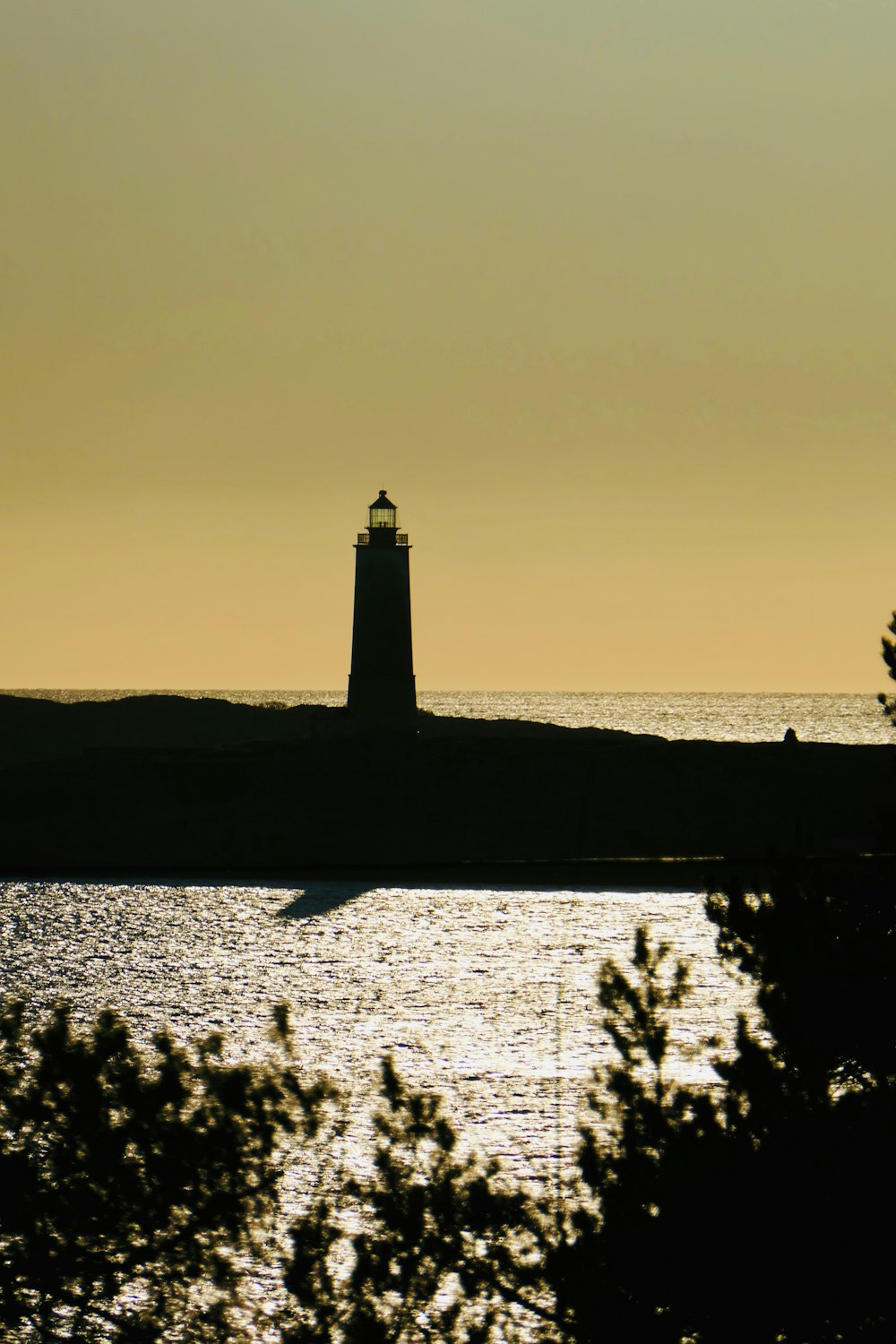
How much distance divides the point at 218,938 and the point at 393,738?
41.5 ft

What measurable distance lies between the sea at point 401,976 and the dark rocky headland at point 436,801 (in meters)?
2.70

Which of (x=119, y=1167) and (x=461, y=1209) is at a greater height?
(x=119, y=1167)

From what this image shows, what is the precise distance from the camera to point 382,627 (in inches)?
2314

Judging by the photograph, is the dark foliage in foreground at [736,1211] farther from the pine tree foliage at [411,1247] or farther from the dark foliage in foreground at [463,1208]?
the pine tree foliage at [411,1247]

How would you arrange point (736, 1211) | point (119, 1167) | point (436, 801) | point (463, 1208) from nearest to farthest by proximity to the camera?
1. point (119, 1167)
2. point (736, 1211)
3. point (463, 1208)
4. point (436, 801)

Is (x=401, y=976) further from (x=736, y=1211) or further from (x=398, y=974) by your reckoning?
(x=736, y=1211)

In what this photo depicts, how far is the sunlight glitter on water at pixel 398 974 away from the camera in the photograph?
29.0 metres

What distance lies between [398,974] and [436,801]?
12658mm

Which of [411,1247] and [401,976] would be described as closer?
[411,1247]

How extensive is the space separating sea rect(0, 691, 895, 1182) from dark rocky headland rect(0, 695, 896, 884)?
8.85 ft

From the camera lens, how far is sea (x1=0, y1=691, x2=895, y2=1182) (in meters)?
28.1

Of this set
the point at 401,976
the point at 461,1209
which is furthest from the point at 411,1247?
the point at 401,976

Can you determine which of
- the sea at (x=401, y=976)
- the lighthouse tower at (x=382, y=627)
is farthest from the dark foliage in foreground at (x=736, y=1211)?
the lighthouse tower at (x=382, y=627)

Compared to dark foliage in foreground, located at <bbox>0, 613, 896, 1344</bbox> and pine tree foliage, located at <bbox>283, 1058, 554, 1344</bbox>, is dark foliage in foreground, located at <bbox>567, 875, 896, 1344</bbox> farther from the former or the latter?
pine tree foliage, located at <bbox>283, 1058, 554, 1344</bbox>
